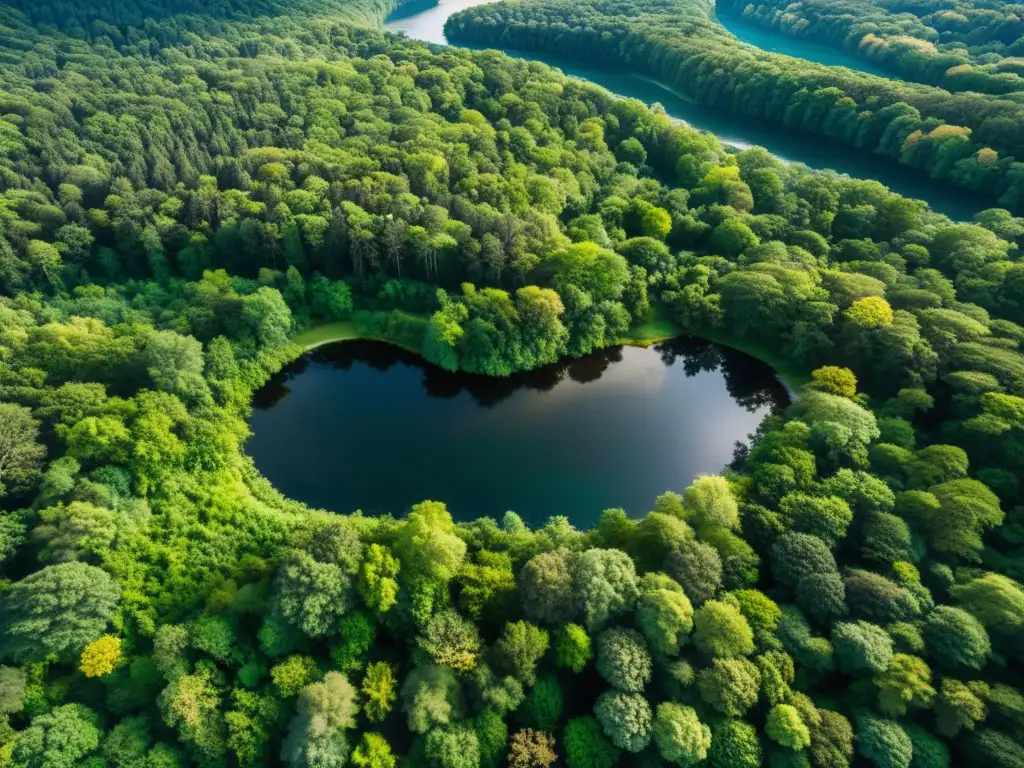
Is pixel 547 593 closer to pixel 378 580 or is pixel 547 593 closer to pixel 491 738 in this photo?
pixel 491 738

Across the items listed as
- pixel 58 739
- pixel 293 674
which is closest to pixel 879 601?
pixel 293 674

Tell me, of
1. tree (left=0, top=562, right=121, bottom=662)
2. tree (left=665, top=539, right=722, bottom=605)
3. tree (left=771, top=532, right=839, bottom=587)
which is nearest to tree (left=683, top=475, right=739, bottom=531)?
tree (left=665, top=539, right=722, bottom=605)

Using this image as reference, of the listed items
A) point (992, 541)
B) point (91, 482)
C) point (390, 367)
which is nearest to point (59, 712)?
point (91, 482)

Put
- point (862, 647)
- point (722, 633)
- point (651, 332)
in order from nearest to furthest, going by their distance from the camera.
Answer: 1. point (862, 647)
2. point (722, 633)
3. point (651, 332)

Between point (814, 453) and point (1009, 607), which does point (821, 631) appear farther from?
point (814, 453)

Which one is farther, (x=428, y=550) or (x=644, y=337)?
(x=644, y=337)

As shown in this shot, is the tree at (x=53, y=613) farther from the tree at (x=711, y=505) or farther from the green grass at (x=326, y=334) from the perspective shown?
the tree at (x=711, y=505)

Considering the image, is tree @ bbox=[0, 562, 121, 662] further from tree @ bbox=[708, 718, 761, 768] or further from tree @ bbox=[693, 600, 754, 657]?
tree @ bbox=[708, 718, 761, 768]
